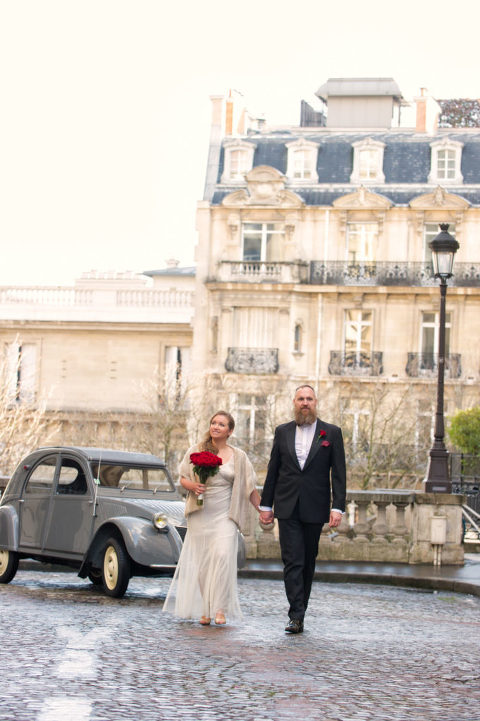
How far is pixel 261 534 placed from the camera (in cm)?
2086

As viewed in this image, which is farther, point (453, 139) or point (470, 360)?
point (453, 139)

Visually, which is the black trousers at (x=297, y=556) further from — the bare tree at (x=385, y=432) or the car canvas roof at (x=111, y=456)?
the bare tree at (x=385, y=432)

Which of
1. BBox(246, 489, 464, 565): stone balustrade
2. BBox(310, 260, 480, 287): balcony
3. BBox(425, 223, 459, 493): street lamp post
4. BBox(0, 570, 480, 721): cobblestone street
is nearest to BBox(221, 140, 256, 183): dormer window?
BBox(310, 260, 480, 287): balcony

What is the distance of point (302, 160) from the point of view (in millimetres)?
55344

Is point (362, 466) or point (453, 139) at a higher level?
point (453, 139)

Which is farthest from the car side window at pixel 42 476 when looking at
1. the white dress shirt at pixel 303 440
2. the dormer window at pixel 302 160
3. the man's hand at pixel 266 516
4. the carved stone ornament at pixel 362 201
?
the dormer window at pixel 302 160

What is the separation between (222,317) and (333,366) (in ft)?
15.0

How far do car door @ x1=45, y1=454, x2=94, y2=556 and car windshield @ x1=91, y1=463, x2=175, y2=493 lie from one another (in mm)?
181

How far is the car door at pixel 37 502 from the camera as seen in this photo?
15.2 metres

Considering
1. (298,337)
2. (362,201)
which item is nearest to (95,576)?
(298,337)

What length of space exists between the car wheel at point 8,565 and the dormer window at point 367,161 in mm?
40703

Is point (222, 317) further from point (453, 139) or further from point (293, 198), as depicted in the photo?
point (453, 139)

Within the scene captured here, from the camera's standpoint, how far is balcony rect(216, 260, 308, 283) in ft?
174

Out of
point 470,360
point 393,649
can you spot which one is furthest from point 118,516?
point 470,360
